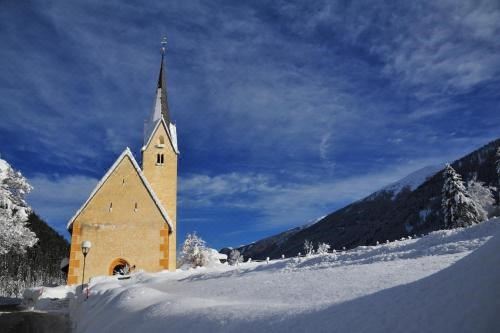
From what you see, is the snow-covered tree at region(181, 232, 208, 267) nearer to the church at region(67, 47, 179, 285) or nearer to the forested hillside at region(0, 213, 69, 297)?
the church at region(67, 47, 179, 285)

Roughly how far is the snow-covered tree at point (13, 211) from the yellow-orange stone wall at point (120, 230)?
298cm

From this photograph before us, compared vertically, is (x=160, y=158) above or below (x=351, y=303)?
above

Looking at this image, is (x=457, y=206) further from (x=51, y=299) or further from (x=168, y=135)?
(x=51, y=299)

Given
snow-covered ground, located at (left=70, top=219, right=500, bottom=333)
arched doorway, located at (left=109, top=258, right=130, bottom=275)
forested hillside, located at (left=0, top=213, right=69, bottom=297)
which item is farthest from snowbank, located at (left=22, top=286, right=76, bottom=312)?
forested hillside, located at (left=0, top=213, right=69, bottom=297)

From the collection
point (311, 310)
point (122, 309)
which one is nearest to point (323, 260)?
point (122, 309)

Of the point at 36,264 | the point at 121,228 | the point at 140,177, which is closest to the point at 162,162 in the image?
the point at 140,177

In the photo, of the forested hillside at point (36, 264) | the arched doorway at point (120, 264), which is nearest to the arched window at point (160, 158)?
the arched doorway at point (120, 264)

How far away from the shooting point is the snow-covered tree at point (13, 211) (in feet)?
80.4

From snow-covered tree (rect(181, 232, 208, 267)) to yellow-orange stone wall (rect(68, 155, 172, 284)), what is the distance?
845 inches

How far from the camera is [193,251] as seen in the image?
161 ft

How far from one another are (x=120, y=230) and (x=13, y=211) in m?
6.73

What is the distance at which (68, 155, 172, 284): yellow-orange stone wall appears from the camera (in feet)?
83.2

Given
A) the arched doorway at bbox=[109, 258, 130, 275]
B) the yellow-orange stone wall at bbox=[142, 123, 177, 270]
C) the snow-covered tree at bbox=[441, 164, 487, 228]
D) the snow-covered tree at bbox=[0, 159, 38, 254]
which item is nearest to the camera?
the snow-covered tree at bbox=[0, 159, 38, 254]

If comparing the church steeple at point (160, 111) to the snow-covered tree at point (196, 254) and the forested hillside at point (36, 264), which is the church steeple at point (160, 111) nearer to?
the snow-covered tree at point (196, 254)
